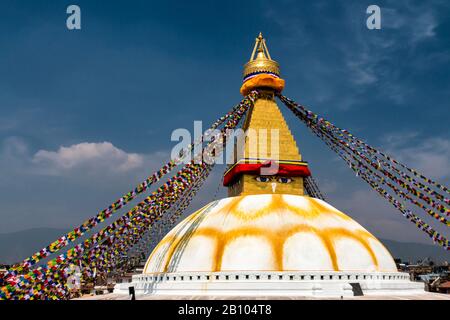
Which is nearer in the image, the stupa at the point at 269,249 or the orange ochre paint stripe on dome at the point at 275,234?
the stupa at the point at 269,249

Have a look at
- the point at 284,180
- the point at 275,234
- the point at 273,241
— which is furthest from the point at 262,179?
the point at 273,241

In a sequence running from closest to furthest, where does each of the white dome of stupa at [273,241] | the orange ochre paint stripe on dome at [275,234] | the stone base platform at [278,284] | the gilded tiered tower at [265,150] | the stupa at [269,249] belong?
the stone base platform at [278,284], the stupa at [269,249], the white dome of stupa at [273,241], the orange ochre paint stripe on dome at [275,234], the gilded tiered tower at [265,150]

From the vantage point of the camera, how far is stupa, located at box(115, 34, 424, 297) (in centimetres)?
1861

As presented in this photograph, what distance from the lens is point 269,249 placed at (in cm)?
1916

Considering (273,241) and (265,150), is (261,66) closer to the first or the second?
(265,150)

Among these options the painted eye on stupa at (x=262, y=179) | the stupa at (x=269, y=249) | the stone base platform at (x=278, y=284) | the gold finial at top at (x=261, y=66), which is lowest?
the stone base platform at (x=278, y=284)

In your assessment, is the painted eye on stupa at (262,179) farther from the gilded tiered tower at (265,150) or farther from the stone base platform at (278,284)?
the stone base platform at (278,284)

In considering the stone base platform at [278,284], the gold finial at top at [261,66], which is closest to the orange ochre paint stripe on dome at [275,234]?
the stone base platform at [278,284]

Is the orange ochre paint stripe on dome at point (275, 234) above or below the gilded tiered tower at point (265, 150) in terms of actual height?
below

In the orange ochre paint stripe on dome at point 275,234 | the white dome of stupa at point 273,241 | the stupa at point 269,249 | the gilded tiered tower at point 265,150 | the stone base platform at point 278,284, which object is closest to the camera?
the stone base platform at point 278,284

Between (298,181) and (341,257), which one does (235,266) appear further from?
(298,181)

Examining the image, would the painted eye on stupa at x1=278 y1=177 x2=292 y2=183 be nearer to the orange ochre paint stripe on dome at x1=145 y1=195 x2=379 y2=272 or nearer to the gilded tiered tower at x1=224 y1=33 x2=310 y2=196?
the gilded tiered tower at x1=224 y1=33 x2=310 y2=196

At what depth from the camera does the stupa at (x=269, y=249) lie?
18.6 metres
